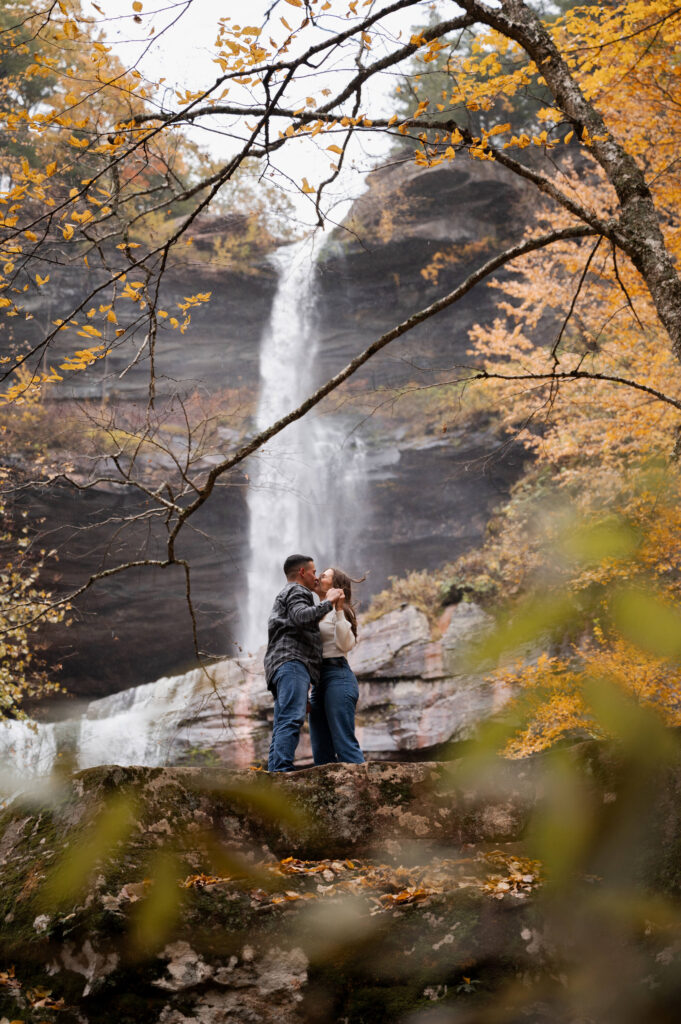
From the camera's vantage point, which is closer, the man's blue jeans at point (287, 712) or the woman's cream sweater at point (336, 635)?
the man's blue jeans at point (287, 712)

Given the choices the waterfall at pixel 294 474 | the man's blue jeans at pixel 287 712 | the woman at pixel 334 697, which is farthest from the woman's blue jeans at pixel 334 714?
the waterfall at pixel 294 474

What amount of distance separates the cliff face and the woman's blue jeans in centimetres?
1050

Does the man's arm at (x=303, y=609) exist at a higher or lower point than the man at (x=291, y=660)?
→ higher

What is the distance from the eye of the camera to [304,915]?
2.34m

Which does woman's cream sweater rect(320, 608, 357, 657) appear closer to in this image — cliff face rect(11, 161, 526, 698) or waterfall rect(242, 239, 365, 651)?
cliff face rect(11, 161, 526, 698)

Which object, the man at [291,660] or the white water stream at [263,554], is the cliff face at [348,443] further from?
the man at [291,660]

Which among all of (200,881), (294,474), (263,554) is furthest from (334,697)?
(294,474)

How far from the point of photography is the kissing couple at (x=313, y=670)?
170 inches

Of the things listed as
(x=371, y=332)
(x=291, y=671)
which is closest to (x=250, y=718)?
(x=291, y=671)

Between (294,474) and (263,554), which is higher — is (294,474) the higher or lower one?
the higher one

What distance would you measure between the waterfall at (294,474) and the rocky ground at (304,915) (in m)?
14.3

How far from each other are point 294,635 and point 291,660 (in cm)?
18

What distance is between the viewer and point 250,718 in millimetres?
11703

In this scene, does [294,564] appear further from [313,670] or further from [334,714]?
[334,714]
